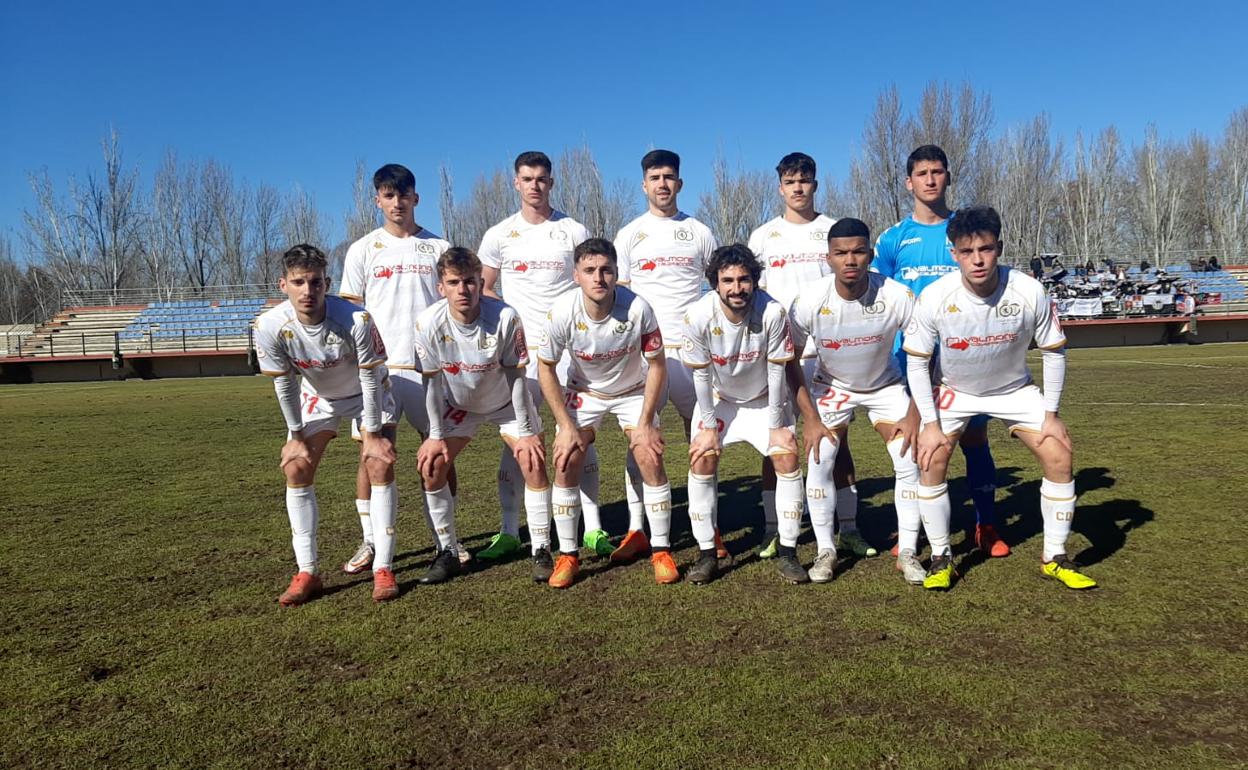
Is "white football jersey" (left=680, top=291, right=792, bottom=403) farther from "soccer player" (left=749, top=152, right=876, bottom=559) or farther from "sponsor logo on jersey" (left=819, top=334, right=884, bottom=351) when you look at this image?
"soccer player" (left=749, top=152, right=876, bottom=559)

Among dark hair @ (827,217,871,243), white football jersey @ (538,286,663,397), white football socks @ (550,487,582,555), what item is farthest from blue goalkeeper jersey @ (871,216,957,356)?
white football socks @ (550,487,582,555)

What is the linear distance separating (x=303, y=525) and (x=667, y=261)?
3.11 metres

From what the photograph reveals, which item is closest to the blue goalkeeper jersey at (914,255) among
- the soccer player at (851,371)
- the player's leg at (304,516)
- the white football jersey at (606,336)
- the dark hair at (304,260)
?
the soccer player at (851,371)

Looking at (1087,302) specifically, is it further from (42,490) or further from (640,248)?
(42,490)

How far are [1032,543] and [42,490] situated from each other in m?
9.30

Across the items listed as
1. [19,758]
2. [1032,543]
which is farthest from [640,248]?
[19,758]

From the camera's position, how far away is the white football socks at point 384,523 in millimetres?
5102

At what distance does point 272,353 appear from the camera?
4.94 meters

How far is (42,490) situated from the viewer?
28.1ft

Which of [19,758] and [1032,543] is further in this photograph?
[1032,543]

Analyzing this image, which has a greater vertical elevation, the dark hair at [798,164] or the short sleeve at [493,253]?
the dark hair at [798,164]

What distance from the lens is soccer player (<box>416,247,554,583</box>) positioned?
17.1 ft

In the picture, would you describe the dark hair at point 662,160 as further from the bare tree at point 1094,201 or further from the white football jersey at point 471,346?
the bare tree at point 1094,201

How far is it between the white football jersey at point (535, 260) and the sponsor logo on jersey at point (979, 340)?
2.77m
